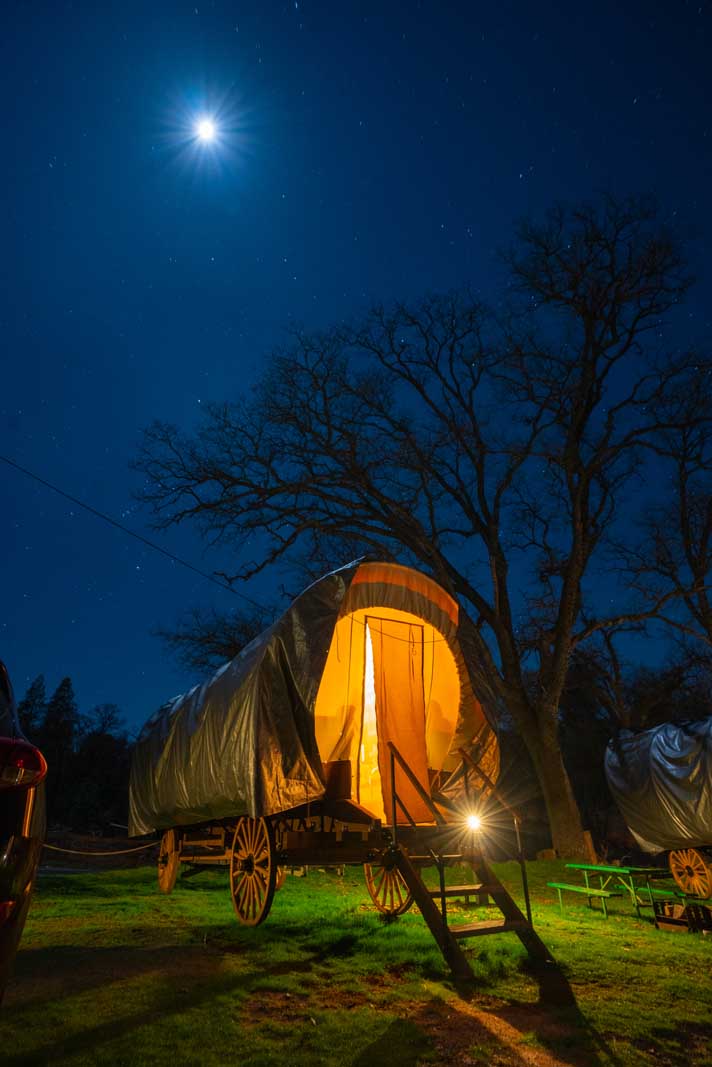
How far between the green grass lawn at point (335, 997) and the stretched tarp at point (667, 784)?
2.62 m

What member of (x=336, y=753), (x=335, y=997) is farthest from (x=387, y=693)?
(x=335, y=997)

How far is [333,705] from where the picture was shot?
7.44 metres

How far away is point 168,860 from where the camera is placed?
905cm

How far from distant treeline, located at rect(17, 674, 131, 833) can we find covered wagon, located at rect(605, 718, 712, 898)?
76.6 feet

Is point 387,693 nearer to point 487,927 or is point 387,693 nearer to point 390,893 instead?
point 390,893

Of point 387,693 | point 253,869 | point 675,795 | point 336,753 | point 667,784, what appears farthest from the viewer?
point 667,784

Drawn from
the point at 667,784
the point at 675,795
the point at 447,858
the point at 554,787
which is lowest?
the point at 447,858

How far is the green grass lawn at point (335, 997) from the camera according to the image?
3377 mm

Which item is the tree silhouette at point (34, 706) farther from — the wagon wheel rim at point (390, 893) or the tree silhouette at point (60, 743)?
the wagon wheel rim at point (390, 893)

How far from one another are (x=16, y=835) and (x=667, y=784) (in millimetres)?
10163

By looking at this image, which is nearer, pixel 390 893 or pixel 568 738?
pixel 390 893

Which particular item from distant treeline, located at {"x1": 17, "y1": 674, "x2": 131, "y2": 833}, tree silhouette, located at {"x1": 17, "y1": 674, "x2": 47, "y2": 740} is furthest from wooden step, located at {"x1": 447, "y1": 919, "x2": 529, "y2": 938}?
tree silhouette, located at {"x1": 17, "y1": 674, "x2": 47, "y2": 740}

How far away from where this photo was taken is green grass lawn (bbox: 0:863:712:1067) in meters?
3.38

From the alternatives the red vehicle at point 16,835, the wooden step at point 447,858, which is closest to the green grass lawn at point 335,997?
the wooden step at point 447,858
